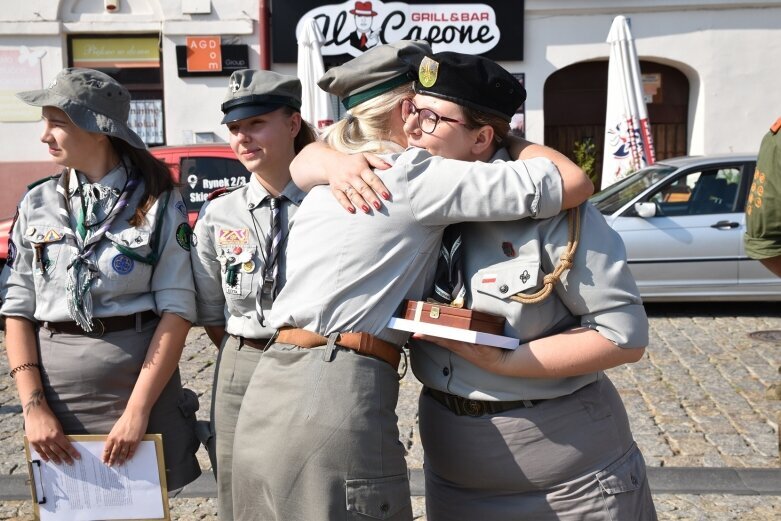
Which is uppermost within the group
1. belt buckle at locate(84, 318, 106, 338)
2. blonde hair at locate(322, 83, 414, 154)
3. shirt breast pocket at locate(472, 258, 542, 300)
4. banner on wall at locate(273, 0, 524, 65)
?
banner on wall at locate(273, 0, 524, 65)

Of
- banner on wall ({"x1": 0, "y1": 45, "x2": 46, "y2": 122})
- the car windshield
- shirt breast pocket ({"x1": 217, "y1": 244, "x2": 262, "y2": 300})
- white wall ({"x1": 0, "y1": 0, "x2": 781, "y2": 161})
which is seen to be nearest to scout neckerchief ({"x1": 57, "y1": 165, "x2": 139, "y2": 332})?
shirt breast pocket ({"x1": 217, "y1": 244, "x2": 262, "y2": 300})

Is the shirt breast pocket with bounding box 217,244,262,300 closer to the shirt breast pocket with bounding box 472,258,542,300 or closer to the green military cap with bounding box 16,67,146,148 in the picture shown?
the green military cap with bounding box 16,67,146,148

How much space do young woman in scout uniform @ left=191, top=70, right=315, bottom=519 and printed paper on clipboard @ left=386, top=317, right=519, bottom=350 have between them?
981 mm

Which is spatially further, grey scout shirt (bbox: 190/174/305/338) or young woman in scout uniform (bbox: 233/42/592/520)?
grey scout shirt (bbox: 190/174/305/338)

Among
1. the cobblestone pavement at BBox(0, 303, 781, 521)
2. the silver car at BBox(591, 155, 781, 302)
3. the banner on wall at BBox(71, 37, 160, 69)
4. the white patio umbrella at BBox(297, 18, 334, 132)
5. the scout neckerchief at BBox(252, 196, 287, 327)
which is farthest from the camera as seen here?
the banner on wall at BBox(71, 37, 160, 69)

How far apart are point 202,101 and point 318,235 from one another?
43.4ft

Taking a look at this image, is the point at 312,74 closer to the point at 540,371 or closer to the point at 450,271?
the point at 450,271

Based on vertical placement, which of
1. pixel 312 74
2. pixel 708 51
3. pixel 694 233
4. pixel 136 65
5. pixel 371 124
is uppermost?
pixel 708 51

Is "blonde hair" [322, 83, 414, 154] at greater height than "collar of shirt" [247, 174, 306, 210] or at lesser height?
greater

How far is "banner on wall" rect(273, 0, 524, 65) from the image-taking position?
14.5m

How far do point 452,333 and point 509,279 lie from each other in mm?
188

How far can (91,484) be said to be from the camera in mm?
2764

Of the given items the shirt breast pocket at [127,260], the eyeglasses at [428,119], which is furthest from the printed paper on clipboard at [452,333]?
the shirt breast pocket at [127,260]

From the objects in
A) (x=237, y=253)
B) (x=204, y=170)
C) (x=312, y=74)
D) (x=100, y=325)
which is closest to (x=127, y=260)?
(x=100, y=325)
